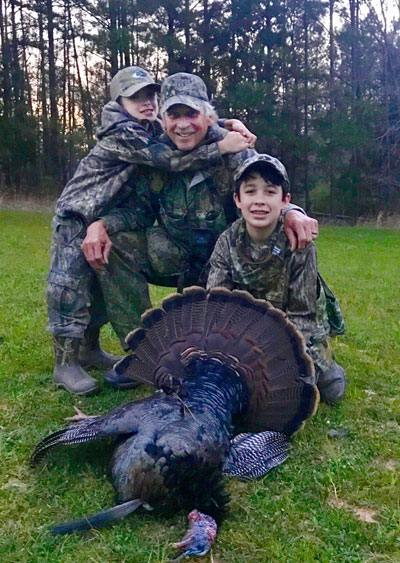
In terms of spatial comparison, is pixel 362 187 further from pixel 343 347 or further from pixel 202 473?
pixel 202 473

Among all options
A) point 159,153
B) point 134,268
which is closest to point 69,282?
point 134,268

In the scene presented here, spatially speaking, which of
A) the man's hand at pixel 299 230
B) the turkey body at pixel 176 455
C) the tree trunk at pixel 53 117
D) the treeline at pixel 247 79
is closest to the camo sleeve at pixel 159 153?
the man's hand at pixel 299 230

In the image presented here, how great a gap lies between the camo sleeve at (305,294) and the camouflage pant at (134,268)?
749mm

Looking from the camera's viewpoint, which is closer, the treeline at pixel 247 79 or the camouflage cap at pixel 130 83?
the camouflage cap at pixel 130 83

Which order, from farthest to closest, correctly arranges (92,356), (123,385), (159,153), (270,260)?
1. (92,356)
2. (123,385)
3. (159,153)
4. (270,260)

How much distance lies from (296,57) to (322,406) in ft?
59.8

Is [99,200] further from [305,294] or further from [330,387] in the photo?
[330,387]

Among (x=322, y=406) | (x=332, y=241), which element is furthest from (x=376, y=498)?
Answer: (x=332, y=241)

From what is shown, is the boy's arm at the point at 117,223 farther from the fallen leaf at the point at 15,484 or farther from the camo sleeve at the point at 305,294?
the fallen leaf at the point at 15,484

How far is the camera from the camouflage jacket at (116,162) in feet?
11.4

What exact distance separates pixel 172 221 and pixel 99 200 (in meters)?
0.44

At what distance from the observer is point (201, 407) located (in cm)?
241

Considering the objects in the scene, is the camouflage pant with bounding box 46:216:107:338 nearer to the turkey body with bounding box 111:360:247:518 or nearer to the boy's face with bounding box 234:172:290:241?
the boy's face with bounding box 234:172:290:241

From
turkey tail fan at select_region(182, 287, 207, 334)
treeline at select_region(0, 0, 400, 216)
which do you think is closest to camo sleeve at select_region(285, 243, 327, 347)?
turkey tail fan at select_region(182, 287, 207, 334)
